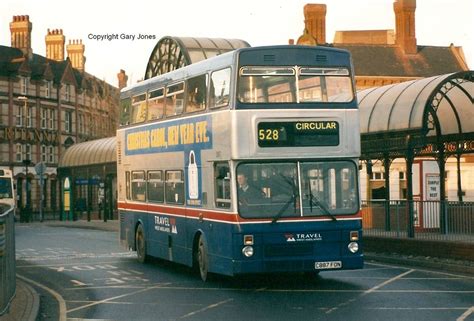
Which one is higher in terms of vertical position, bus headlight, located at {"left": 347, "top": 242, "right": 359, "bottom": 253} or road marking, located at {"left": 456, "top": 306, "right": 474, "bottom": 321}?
bus headlight, located at {"left": 347, "top": 242, "right": 359, "bottom": 253}

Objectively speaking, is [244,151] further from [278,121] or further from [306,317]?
[306,317]

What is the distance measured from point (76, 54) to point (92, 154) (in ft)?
138

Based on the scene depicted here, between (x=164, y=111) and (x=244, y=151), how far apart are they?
4664 millimetres

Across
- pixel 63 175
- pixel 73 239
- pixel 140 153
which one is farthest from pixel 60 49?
pixel 140 153

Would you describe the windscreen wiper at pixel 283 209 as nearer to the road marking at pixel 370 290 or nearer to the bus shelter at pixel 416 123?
the road marking at pixel 370 290

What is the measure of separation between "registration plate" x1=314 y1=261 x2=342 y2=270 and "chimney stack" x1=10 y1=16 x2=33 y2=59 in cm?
7078

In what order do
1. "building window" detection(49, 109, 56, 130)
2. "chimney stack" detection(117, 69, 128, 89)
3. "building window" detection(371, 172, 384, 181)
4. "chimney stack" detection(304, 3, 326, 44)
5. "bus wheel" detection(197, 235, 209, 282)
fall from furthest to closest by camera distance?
"chimney stack" detection(117, 69, 128, 89) → "building window" detection(49, 109, 56, 130) → "chimney stack" detection(304, 3, 326, 44) → "building window" detection(371, 172, 384, 181) → "bus wheel" detection(197, 235, 209, 282)

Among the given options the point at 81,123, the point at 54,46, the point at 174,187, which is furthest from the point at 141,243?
the point at 54,46

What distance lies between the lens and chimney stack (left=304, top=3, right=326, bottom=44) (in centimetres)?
7688

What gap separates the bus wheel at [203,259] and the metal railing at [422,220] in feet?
21.3

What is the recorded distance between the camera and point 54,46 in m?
95.5

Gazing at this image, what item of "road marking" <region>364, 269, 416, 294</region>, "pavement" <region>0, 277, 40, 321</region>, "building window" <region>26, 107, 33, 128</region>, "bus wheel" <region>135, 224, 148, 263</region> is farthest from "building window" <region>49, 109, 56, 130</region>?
"pavement" <region>0, 277, 40, 321</region>

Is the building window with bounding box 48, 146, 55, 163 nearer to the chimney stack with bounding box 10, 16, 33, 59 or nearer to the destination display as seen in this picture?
the chimney stack with bounding box 10, 16, 33, 59

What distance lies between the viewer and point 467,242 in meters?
20.9
